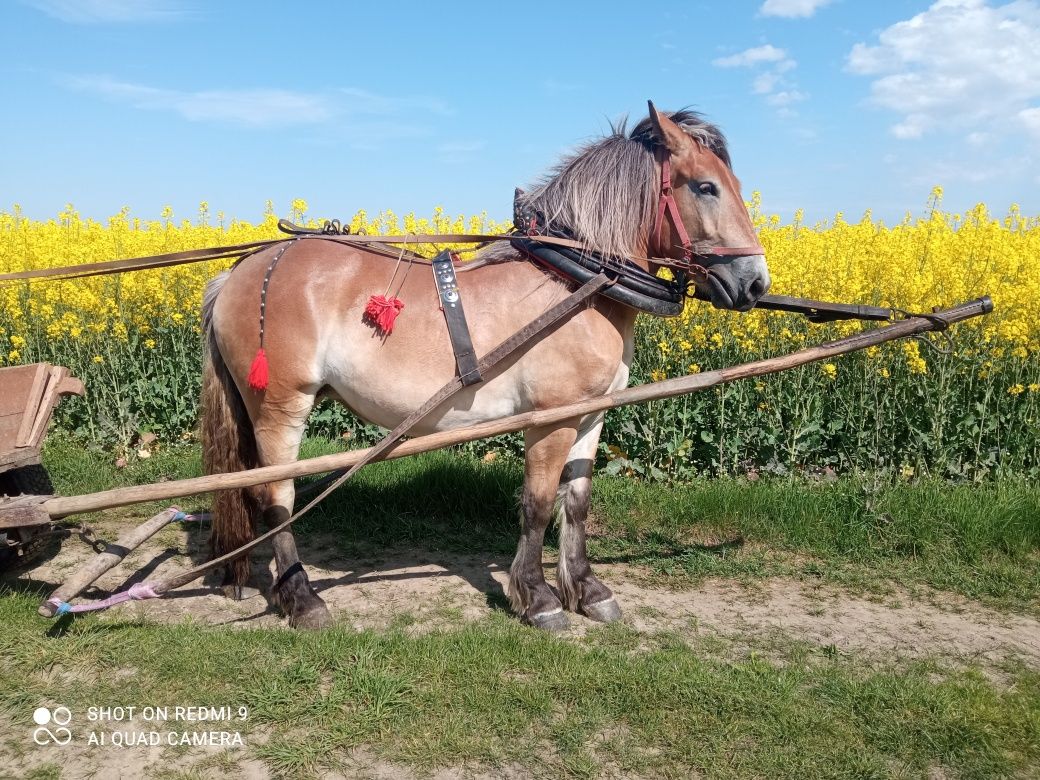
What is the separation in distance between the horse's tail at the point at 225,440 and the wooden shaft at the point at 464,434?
629 mm

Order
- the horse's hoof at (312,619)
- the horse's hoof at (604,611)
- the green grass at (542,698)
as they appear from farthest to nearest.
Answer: the horse's hoof at (604,611) → the horse's hoof at (312,619) → the green grass at (542,698)

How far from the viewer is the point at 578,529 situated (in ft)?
13.7

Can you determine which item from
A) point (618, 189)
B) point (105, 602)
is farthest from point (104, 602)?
point (618, 189)

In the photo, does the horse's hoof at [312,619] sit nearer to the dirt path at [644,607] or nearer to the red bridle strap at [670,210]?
the dirt path at [644,607]

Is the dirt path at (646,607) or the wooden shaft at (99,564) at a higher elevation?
the wooden shaft at (99,564)

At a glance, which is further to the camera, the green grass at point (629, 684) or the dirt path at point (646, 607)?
the dirt path at point (646, 607)

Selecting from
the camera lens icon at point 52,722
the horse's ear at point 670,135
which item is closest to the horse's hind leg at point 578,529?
the horse's ear at point 670,135

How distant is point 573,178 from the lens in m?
3.66

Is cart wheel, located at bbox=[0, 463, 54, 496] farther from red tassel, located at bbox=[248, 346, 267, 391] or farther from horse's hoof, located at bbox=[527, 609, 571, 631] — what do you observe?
horse's hoof, located at bbox=[527, 609, 571, 631]

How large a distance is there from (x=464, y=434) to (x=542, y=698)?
43.8 inches

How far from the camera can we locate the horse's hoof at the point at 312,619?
386 cm

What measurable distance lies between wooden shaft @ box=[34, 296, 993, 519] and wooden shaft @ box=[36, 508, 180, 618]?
1.27ft

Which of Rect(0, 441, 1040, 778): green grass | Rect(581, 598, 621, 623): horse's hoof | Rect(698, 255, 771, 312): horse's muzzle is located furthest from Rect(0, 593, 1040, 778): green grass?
Rect(698, 255, 771, 312): horse's muzzle

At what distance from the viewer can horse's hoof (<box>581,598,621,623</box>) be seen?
13.2ft
